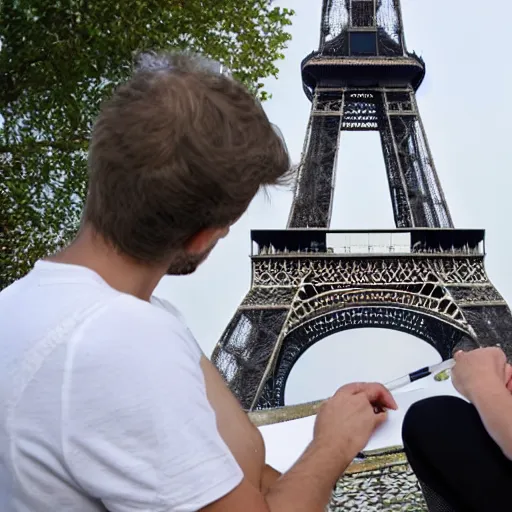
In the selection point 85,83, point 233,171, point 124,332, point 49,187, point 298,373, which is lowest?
point 298,373

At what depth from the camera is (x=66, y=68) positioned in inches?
98.7

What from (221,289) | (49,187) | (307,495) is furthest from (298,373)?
(307,495)

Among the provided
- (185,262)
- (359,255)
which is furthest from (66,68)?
(185,262)

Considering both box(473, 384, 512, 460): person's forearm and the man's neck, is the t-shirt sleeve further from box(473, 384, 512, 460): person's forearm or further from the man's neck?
box(473, 384, 512, 460): person's forearm

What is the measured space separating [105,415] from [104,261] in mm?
123

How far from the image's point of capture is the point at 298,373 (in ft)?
8.08

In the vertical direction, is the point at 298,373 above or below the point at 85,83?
below

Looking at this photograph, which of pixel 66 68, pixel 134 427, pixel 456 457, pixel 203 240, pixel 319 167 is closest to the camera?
pixel 134 427

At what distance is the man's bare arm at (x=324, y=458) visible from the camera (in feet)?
1.31

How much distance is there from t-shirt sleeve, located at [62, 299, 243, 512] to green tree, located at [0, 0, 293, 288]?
2086mm

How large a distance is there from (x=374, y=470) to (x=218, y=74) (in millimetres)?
1876

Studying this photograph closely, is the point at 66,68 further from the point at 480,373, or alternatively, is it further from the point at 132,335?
the point at 132,335

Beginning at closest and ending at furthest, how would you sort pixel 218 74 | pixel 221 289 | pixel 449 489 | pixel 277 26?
pixel 218 74 < pixel 449 489 < pixel 221 289 < pixel 277 26

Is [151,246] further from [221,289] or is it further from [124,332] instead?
[221,289]
